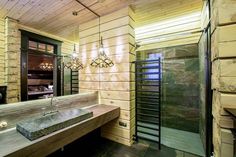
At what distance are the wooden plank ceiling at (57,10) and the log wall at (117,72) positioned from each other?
0.19 m

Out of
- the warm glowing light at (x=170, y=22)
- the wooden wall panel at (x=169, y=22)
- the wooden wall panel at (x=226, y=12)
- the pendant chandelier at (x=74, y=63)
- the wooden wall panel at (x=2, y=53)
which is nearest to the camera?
the wooden wall panel at (x=226, y=12)

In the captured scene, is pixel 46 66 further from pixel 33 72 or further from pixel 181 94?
pixel 181 94

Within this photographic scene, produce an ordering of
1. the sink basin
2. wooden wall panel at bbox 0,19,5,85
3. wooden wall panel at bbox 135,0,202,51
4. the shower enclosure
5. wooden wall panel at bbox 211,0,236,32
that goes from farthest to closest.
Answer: the shower enclosure → wooden wall panel at bbox 0,19,5,85 → wooden wall panel at bbox 135,0,202,51 → the sink basin → wooden wall panel at bbox 211,0,236,32

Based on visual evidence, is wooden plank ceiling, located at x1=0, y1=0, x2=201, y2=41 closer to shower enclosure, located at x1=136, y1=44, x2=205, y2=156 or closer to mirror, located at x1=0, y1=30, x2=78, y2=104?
mirror, located at x1=0, y1=30, x2=78, y2=104

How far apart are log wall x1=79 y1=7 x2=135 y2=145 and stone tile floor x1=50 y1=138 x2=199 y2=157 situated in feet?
0.54

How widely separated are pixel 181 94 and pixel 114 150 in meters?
2.05

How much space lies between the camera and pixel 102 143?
7.86ft

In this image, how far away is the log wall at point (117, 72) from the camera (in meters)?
Result: 2.24

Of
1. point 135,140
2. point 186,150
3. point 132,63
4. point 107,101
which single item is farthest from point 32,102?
point 186,150

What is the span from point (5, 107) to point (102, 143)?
5.60 feet

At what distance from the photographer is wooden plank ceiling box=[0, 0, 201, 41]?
79.0 inches

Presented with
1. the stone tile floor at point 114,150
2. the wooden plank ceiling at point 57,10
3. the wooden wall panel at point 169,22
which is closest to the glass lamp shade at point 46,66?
the wooden plank ceiling at point 57,10

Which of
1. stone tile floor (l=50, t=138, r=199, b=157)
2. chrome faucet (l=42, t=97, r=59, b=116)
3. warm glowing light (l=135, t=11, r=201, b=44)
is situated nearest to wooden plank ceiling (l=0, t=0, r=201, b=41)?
warm glowing light (l=135, t=11, r=201, b=44)

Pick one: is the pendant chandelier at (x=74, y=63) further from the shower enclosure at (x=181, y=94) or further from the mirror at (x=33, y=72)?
the shower enclosure at (x=181, y=94)
